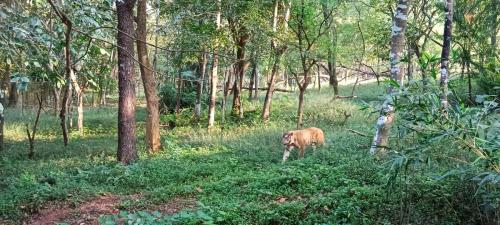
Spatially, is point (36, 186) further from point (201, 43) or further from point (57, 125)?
point (57, 125)

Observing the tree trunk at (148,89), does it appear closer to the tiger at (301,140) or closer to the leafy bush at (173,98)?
the tiger at (301,140)

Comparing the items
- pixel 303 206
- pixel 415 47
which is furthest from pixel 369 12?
pixel 303 206

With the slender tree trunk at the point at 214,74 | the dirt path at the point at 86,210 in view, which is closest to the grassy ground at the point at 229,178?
the dirt path at the point at 86,210

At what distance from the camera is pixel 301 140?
12422 millimetres

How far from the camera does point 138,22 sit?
522 inches

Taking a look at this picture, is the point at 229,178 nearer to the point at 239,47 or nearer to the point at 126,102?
the point at 126,102

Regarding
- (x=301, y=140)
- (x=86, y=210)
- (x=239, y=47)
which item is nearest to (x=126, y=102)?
(x=86, y=210)

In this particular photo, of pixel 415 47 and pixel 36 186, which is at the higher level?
pixel 415 47

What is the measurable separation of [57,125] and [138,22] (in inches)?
394

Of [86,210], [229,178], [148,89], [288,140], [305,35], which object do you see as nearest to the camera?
[86,210]

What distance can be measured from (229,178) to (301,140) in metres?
3.56

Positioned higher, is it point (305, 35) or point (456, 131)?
point (305, 35)

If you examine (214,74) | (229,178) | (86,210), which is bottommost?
(86,210)

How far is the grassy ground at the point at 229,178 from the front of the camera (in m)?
6.02
